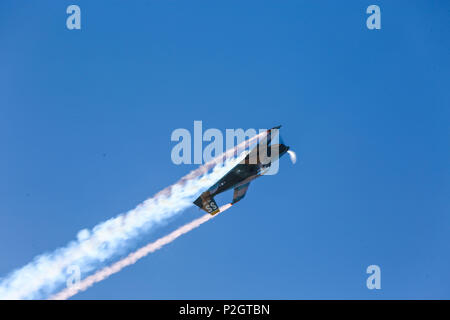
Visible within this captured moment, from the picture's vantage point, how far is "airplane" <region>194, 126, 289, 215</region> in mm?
41531

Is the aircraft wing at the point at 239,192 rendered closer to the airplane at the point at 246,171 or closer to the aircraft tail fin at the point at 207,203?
the airplane at the point at 246,171

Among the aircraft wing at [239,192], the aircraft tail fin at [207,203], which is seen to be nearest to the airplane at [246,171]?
the aircraft tail fin at [207,203]

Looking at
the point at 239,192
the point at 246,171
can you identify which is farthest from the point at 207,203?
the point at 246,171

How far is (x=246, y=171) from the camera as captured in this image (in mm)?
42438

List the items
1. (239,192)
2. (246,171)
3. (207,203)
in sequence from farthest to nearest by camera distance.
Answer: (239,192) → (207,203) → (246,171)

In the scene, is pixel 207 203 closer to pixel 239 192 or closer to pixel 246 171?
pixel 239 192

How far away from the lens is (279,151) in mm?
41906

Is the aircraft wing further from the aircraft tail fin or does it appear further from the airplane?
the aircraft tail fin

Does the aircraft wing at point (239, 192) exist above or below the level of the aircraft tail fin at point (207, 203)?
above

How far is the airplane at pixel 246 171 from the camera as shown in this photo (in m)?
41.5
